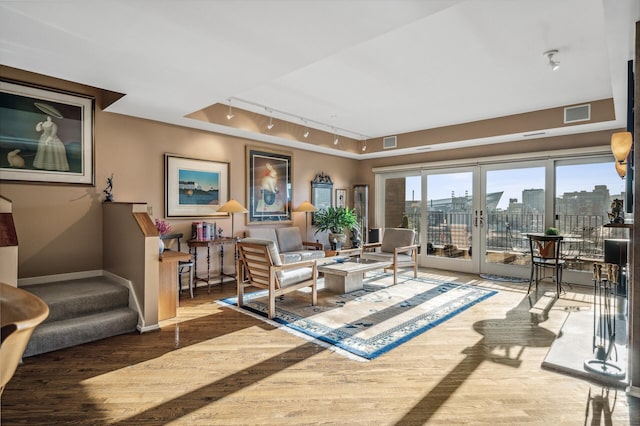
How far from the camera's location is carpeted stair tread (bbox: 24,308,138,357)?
293cm

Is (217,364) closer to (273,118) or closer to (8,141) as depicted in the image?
(8,141)

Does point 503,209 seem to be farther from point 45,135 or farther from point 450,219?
point 45,135

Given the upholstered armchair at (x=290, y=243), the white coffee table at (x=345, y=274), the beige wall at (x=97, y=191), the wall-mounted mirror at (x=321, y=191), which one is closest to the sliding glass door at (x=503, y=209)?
the wall-mounted mirror at (x=321, y=191)

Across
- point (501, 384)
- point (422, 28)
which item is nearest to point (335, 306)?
point (501, 384)

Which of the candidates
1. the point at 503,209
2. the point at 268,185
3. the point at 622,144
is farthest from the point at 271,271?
the point at 503,209

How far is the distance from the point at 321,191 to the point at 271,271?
3851mm

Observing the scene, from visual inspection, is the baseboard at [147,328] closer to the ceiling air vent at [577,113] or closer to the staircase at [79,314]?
the staircase at [79,314]

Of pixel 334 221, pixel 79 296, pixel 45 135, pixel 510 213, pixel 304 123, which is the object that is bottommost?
pixel 79 296

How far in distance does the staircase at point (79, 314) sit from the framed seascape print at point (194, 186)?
161cm

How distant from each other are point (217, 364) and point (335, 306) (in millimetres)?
1853

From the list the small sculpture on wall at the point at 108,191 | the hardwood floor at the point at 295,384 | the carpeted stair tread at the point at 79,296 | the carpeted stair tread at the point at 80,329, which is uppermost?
the small sculpture on wall at the point at 108,191

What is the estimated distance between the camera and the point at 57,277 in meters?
3.88

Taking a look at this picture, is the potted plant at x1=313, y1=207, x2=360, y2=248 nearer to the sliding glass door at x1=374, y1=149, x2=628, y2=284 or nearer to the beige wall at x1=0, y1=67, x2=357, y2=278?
the sliding glass door at x1=374, y1=149, x2=628, y2=284

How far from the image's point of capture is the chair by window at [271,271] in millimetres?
3881
